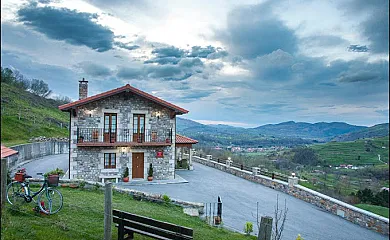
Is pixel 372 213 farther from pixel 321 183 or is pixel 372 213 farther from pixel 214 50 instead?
pixel 214 50

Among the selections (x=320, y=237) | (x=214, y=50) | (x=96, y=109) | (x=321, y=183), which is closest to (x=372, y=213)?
(x=320, y=237)

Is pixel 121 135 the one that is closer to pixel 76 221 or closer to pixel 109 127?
pixel 109 127

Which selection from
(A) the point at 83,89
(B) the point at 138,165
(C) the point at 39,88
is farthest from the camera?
(C) the point at 39,88

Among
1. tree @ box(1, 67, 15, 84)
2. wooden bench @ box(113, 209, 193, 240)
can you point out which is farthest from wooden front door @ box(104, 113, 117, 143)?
tree @ box(1, 67, 15, 84)

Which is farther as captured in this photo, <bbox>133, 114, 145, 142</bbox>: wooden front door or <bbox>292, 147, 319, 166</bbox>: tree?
<bbox>292, 147, 319, 166</bbox>: tree

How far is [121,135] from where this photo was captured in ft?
A: 51.9

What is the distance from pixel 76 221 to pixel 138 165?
31.9 ft

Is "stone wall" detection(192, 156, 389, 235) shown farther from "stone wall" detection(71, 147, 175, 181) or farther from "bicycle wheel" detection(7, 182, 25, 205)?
"bicycle wheel" detection(7, 182, 25, 205)

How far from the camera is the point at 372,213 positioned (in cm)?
1007

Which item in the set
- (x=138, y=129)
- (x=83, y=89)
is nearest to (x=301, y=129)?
(x=138, y=129)

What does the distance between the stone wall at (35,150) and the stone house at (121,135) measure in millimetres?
5323

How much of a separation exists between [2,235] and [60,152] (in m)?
27.0

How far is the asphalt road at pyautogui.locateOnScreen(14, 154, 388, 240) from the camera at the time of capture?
9.39 m

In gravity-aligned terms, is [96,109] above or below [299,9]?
below
